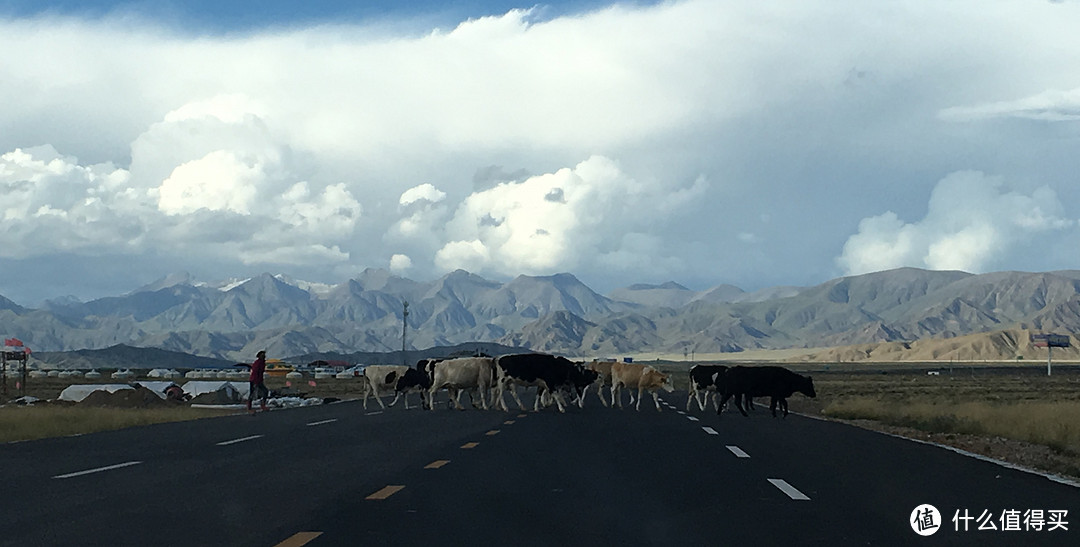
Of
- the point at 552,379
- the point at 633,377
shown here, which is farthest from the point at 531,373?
the point at 633,377

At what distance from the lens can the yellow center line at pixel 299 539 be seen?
9430mm

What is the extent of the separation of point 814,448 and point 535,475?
699 centimetres

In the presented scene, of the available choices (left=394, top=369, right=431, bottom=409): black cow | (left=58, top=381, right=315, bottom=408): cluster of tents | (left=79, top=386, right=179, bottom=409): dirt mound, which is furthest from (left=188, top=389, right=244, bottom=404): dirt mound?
(left=394, top=369, right=431, bottom=409): black cow

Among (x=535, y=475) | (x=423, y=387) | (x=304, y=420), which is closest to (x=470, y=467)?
(x=535, y=475)

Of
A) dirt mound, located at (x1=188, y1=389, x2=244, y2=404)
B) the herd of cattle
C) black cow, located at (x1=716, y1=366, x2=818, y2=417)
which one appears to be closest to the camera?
black cow, located at (x1=716, y1=366, x2=818, y2=417)

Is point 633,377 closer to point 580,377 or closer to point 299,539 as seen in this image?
point 580,377

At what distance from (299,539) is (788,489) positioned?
625cm

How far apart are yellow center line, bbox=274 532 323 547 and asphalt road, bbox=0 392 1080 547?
0.03 m

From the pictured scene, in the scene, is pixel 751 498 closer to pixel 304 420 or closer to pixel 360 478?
pixel 360 478

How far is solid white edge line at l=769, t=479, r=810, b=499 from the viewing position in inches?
504

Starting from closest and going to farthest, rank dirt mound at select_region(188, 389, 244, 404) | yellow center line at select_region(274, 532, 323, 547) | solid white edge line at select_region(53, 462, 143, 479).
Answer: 1. yellow center line at select_region(274, 532, 323, 547)
2. solid white edge line at select_region(53, 462, 143, 479)
3. dirt mound at select_region(188, 389, 244, 404)

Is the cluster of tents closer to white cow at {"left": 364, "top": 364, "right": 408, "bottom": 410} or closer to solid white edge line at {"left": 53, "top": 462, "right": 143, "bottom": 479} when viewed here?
white cow at {"left": 364, "top": 364, "right": 408, "bottom": 410}

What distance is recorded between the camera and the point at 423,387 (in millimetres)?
39656

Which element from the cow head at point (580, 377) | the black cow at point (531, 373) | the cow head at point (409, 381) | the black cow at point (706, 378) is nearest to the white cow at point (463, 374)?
the black cow at point (531, 373)
